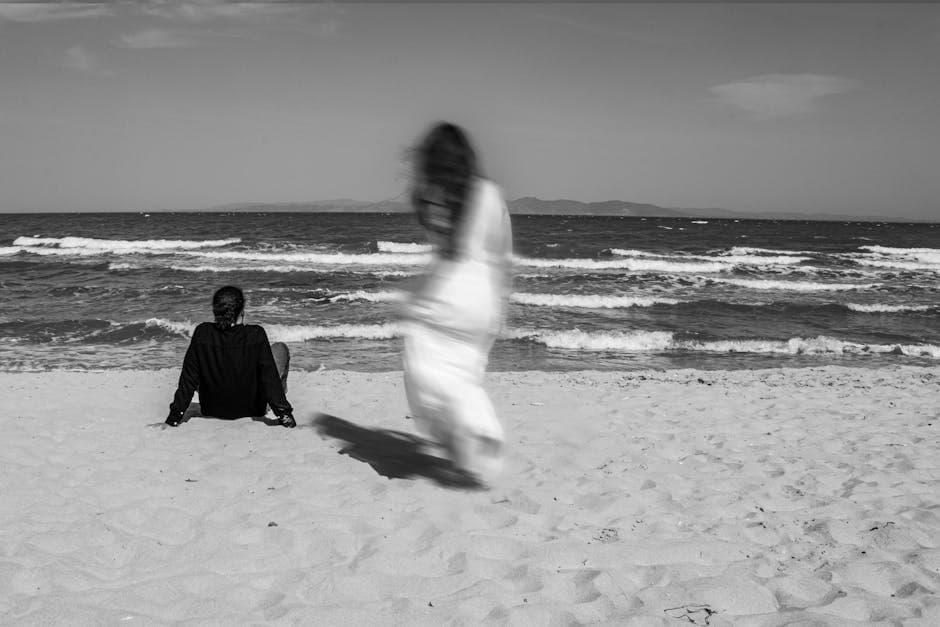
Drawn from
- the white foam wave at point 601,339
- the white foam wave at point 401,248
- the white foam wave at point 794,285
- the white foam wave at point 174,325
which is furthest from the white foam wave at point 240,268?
the white foam wave at point 794,285

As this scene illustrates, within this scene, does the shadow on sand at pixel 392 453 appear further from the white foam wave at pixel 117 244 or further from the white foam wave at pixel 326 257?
the white foam wave at pixel 117 244

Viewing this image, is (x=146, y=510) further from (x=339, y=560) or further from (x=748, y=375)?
(x=748, y=375)

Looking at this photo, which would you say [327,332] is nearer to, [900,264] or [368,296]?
[368,296]

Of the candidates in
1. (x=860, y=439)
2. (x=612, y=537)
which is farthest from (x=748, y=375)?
(x=612, y=537)

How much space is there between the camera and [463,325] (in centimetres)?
354

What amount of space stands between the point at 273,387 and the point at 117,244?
107ft

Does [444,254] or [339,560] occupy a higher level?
[444,254]

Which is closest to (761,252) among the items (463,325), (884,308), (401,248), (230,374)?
(401,248)

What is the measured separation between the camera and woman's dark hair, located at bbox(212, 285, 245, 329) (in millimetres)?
5023

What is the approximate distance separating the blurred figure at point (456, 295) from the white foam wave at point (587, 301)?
12780mm

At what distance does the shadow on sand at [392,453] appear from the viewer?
4.19 meters

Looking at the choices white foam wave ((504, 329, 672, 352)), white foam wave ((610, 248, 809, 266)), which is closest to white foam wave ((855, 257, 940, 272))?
white foam wave ((610, 248, 809, 266))

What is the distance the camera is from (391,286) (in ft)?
64.4

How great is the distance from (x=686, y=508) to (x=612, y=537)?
2.09 ft
